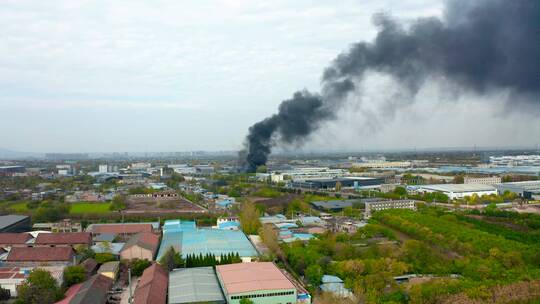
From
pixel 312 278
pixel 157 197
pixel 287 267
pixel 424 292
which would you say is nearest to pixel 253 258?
pixel 287 267

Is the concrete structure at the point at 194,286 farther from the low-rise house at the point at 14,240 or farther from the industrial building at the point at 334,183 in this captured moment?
the industrial building at the point at 334,183

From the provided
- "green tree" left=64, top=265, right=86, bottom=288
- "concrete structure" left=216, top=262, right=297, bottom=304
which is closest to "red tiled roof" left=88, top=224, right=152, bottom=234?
"green tree" left=64, top=265, right=86, bottom=288

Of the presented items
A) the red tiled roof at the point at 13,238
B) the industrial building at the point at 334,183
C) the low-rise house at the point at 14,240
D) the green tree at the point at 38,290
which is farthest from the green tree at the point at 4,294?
the industrial building at the point at 334,183

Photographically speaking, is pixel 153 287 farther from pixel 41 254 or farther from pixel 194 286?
pixel 41 254

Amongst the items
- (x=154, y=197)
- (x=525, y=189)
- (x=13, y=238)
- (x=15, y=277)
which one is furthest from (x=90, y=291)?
(x=525, y=189)

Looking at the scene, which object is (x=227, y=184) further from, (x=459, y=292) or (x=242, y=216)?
(x=459, y=292)

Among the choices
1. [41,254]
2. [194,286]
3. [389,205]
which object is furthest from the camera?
[389,205]

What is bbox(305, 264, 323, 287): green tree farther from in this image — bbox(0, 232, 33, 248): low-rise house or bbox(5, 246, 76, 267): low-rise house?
bbox(0, 232, 33, 248): low-rise house

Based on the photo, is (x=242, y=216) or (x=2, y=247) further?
(x=242, y=216)
